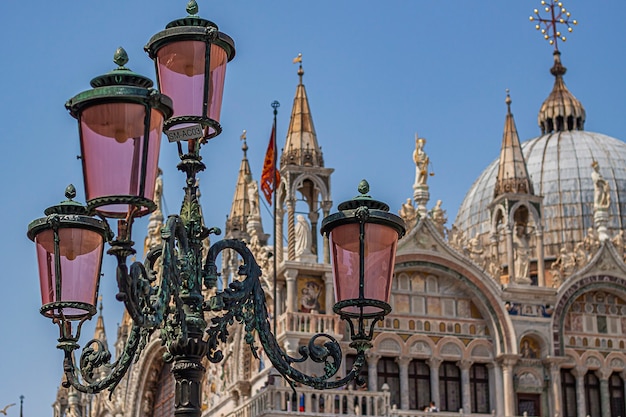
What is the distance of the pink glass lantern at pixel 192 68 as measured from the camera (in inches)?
384

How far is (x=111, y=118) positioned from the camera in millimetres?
8539

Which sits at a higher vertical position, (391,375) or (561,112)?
(561,112)

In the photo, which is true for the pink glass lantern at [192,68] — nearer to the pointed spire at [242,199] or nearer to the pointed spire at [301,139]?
the pointed spire at [301,139]

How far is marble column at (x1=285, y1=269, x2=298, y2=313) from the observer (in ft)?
99.5

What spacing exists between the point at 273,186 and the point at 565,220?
1748 cm

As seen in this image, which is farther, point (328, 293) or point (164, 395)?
point (164, 395)

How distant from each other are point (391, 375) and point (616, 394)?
20.1 ft

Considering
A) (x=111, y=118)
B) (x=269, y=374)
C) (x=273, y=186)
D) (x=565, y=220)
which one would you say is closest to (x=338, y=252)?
(x=111, y=118)

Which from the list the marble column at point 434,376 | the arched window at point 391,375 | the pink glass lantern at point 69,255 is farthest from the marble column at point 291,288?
the pink glass lantern at point 69,255

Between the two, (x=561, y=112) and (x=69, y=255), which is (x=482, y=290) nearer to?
(x=561, y=112)

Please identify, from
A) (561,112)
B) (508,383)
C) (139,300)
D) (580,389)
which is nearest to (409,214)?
(508,383)

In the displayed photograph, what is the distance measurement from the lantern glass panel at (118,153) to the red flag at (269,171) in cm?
2381

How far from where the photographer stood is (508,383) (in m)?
31.9

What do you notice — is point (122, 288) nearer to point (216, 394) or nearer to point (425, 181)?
point (425, 181)
